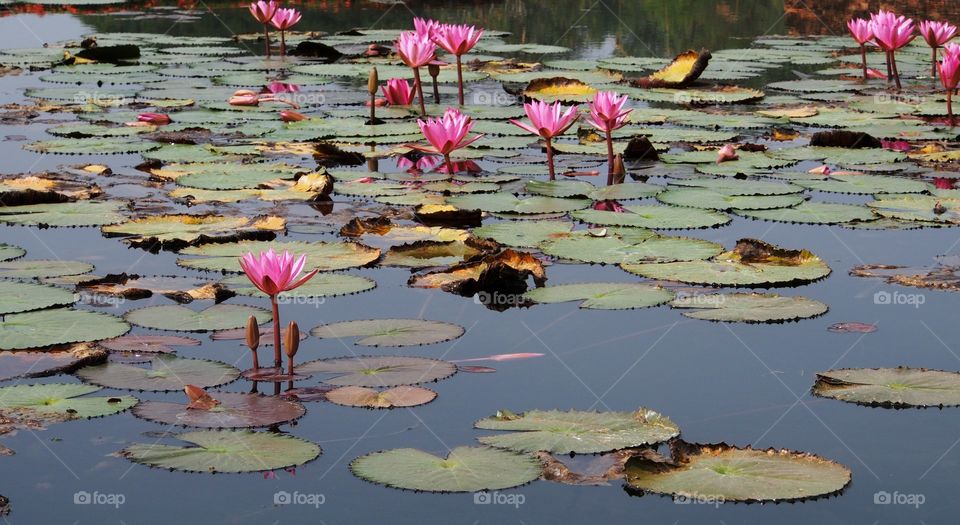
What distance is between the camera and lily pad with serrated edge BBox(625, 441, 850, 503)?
2465 mm

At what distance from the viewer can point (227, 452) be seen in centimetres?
263

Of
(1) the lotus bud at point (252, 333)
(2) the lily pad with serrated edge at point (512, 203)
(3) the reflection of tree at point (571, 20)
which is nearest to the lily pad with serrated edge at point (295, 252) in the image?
(2) the lily pad with serrated edge at point (512, 203)

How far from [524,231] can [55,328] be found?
73.1 inches

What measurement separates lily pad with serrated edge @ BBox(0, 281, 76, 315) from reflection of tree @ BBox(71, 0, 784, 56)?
8151mm

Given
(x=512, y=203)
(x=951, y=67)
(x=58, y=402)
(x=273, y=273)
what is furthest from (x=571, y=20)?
(x=58, y=402)

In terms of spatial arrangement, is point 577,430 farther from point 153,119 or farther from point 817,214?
point 153,119

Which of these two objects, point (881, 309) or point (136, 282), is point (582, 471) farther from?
point (136, 282)

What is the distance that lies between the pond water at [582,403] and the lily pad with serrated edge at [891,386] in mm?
41

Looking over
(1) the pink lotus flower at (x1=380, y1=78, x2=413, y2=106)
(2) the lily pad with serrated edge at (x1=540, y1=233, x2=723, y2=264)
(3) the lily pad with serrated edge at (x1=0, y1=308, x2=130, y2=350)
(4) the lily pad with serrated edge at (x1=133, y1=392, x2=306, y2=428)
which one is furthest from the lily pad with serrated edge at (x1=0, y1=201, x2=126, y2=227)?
(1) the pink lotus flower at (x1=380, y1=78, x2=413, y2=106)

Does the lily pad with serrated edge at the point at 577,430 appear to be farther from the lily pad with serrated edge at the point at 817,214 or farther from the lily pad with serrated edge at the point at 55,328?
the lily pad with serrated edge at the point at 817,214

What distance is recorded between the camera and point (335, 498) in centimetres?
246

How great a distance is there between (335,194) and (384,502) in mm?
3103

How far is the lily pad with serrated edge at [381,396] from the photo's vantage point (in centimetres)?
294

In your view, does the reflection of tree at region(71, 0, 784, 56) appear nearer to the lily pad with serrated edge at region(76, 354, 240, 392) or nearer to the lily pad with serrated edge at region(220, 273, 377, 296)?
the lily pad with serrated edge at region(220, 273, 377, 296)
